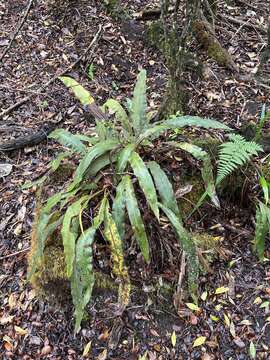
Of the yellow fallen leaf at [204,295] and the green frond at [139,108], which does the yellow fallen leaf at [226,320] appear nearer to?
the yellow fallen leaf at [204,295]

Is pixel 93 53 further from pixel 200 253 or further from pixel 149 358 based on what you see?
pixel 149 358

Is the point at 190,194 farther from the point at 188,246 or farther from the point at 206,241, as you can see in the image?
the point at 188,246

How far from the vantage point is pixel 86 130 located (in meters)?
4.02

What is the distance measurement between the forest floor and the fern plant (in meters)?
0.27

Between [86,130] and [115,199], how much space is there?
1410mm

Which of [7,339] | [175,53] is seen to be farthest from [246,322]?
[175,53]

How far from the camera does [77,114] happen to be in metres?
4.22

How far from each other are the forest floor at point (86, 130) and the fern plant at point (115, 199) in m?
0.27

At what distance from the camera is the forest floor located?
2887 mm

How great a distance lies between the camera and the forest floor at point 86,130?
289 cm

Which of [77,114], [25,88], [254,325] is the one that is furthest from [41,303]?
[25,88]

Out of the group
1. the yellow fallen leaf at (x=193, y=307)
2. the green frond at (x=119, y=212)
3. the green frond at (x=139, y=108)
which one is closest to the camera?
the green frond at (x=119, y=212)

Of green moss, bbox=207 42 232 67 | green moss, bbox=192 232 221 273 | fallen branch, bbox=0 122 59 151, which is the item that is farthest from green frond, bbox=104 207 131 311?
green moss, bbox=207 42 232 67

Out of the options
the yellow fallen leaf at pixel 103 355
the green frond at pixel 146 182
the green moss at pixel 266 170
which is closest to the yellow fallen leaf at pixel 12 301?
the yellow fallen leaf at pixel 103 355
